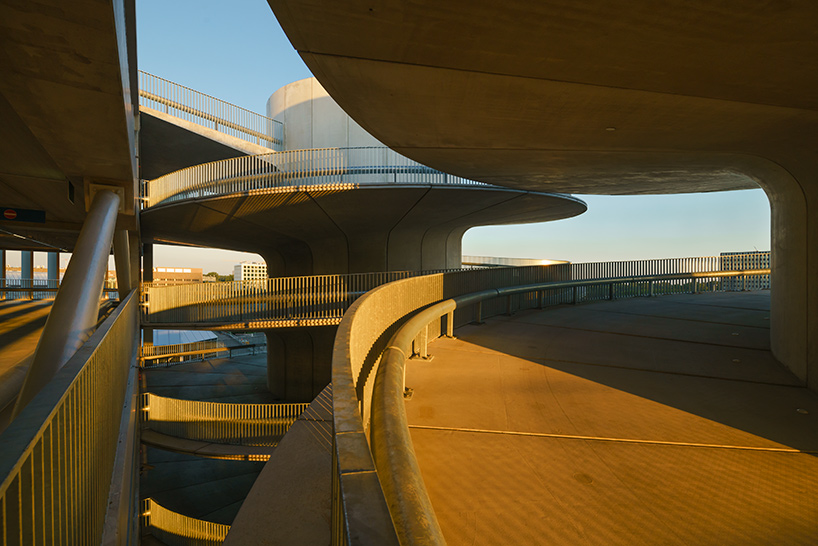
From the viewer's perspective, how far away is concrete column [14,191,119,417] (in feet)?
16.8

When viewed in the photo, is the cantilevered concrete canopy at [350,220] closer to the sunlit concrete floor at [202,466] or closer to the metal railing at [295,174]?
the metal railing at [295,174]

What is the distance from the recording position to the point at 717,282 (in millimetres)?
18297

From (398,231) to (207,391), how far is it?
13174mm

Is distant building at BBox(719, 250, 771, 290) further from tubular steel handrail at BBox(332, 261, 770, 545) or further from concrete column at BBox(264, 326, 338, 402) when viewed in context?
concrete column at BBox(264, 326, 338, 402)

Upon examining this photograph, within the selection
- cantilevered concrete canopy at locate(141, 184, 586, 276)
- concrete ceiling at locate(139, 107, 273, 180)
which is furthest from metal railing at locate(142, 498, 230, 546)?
concrete ceiling at locate(139, 107, 273, 180)

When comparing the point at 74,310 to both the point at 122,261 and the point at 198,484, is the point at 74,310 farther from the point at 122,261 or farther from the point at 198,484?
the point at 198,484

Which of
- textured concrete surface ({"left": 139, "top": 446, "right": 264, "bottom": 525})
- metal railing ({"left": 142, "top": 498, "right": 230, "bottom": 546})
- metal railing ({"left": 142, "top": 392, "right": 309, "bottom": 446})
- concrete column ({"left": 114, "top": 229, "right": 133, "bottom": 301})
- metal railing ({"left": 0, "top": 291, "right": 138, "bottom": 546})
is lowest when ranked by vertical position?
textured concrete surface ({"left": 139, "top": 446, "right": 264, "bottom": 525})

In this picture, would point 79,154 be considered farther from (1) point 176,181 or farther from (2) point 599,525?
(1) point 176,181

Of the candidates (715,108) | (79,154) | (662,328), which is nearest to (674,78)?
(715,108)

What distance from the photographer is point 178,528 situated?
13.1 m

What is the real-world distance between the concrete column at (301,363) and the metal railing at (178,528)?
26.7ft

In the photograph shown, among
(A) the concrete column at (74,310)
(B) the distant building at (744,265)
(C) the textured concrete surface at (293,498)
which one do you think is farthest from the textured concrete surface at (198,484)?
(B) the distant building at (744,265)

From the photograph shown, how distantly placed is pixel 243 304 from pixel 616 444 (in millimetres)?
13828

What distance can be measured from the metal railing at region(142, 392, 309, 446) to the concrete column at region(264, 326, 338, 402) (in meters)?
4.70
